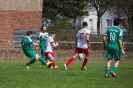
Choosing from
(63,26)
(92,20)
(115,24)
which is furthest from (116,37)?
(92,20)

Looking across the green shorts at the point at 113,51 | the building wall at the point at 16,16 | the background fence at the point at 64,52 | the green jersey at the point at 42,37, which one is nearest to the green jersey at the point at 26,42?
the green jersey at the point at 42,37

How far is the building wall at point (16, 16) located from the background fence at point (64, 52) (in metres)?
2.22

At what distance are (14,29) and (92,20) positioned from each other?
51144 mm

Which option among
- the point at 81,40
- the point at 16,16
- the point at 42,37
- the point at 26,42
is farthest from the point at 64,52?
the point at 81,40

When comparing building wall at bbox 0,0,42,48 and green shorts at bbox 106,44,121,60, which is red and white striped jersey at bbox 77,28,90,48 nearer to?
green shorts at bbox 106,44,121,60

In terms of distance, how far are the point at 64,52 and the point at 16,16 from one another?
577 centimetres

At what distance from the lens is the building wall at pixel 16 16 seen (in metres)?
41.9

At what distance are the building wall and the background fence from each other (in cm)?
222

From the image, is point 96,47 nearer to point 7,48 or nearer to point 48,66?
point 7,48

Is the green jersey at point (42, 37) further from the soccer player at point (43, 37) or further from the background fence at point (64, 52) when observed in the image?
the background fence at point (64, 52)

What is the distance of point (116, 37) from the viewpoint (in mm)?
19547

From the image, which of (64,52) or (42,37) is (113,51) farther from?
(64,52)

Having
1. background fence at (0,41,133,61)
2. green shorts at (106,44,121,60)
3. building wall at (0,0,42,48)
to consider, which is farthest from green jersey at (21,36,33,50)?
building wall at (0,0,42,48)

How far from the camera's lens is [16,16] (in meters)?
42.2
